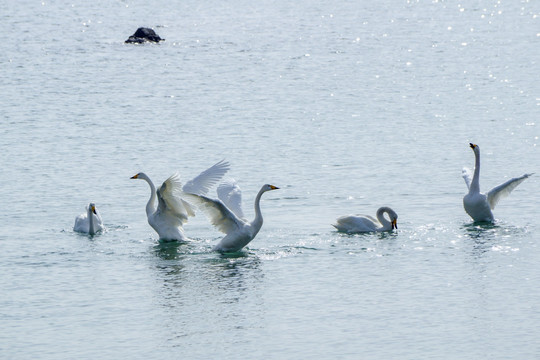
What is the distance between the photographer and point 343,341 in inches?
544

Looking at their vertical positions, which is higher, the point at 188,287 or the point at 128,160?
the point at 128,160

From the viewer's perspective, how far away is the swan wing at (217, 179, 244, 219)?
19.5 metres

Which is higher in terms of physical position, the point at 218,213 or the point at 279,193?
the point at 279,193

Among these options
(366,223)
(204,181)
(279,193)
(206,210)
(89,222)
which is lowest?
(366,223)

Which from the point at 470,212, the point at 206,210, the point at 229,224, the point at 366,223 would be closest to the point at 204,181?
the point at 206,210

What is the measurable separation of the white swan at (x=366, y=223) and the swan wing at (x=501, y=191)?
2.05 meters

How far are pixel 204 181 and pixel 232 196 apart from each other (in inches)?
21.4

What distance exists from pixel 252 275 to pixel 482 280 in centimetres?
330

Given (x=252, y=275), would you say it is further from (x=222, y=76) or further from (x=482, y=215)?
(x=222, y=76)

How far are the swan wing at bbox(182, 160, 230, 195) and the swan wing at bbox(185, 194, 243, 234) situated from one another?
1.05 metres

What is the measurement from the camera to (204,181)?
19.5 m

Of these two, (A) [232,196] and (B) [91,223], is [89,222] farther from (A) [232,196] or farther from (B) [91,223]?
(A) [232,196]

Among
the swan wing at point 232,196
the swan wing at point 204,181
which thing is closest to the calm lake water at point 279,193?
the swan wing at point 232,196

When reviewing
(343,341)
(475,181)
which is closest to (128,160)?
(475,181)
